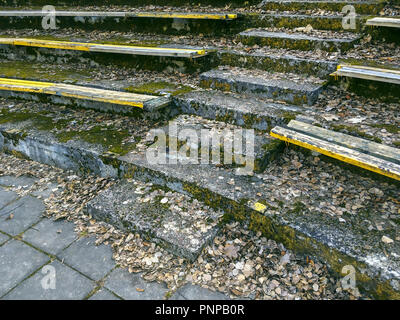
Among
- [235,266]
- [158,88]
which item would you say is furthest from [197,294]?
[158,88]

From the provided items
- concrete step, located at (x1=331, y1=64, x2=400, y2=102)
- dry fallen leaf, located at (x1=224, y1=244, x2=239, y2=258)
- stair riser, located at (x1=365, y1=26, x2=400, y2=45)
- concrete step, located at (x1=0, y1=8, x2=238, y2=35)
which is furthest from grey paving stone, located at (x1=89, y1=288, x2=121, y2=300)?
stair riser, located at (x1=365, y1=26, x2=400, y2=45)

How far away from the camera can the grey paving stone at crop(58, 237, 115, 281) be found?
285cm

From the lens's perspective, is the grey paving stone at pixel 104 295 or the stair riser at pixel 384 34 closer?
the grey paving stone at pixel 104 295

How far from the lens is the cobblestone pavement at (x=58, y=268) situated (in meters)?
2.64

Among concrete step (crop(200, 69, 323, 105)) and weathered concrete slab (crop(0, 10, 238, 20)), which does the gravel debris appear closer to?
concrete step (crop(200, 69, 323, 105))

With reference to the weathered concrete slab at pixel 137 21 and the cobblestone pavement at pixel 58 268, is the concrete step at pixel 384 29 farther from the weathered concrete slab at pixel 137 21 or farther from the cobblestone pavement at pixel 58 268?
the cobblestone pavement at pixel 58 268

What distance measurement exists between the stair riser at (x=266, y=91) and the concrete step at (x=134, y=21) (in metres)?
1.42

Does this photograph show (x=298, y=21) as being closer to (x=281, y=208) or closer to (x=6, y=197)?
(x=281, y=208)

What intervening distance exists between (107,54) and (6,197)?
3165mm

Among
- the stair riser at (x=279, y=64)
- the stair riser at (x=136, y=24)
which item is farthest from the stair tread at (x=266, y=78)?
the stair riser at (x=136, y=24)

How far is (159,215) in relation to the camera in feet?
10.4

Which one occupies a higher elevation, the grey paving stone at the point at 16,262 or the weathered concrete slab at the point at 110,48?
the weathered concrete slab at the point at 110,48
